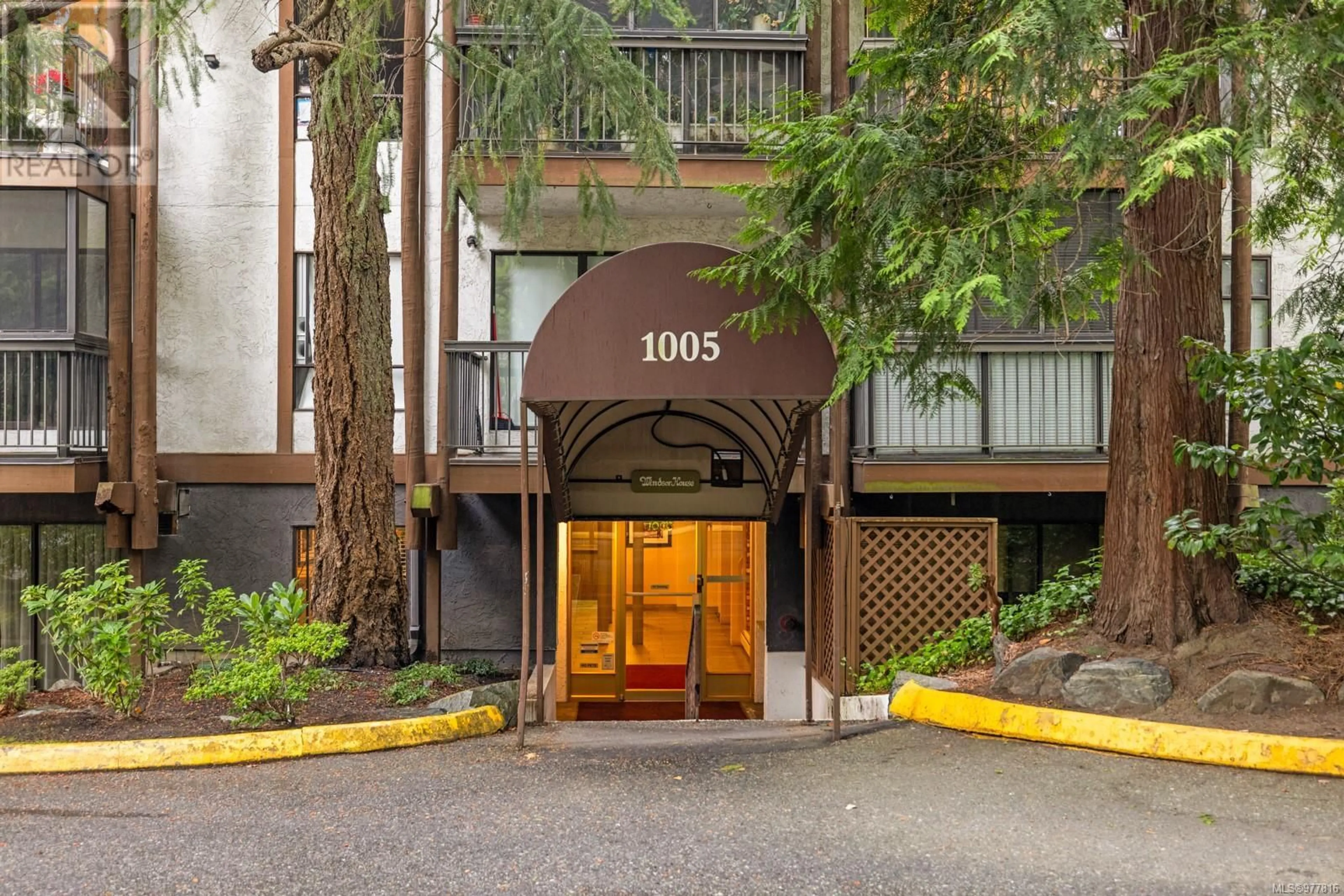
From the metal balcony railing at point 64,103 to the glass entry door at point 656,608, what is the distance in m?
6.88

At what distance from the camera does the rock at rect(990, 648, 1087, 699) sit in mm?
6613

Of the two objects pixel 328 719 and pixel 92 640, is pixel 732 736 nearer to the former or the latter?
pixel 328 719

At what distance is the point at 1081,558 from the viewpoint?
11836 millimetres

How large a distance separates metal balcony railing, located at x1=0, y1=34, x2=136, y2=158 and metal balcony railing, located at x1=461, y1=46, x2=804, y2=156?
3747 millimetres

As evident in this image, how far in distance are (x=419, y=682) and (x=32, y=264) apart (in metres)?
7.28

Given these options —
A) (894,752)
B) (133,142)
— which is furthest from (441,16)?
(894,752)

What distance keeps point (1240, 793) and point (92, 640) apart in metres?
6.86

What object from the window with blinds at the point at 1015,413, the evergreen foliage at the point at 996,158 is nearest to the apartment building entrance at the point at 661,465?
the evergreen foliage at the point at 996,158

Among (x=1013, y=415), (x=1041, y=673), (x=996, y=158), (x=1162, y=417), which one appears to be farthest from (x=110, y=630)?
(x=1013, y=415)

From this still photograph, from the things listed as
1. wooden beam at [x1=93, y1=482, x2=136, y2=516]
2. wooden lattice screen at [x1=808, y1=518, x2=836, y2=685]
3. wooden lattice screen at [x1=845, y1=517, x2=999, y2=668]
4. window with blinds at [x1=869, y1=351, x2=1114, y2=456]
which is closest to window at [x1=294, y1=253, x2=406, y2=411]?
wooden beam at [x1=93, y1=482, x2=136, y2=516]

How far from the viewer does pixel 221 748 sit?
19.8 ft

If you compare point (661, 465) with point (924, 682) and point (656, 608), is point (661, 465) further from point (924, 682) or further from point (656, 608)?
point (656, 608)

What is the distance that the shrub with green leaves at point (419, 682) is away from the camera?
7.26 meters

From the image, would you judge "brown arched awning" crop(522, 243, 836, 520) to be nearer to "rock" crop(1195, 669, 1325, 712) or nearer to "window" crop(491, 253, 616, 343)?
"rock" crop(1195, 669, 1325, 712)
